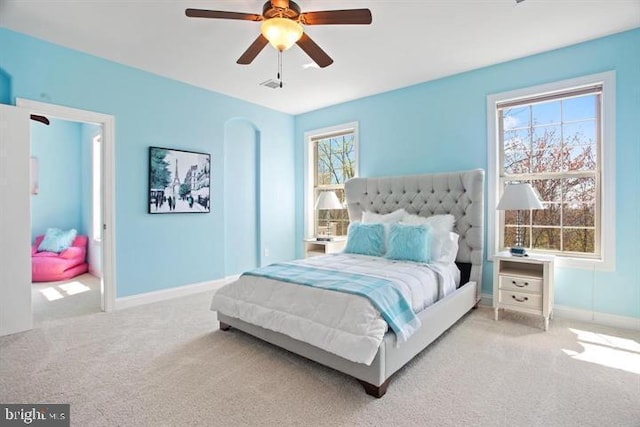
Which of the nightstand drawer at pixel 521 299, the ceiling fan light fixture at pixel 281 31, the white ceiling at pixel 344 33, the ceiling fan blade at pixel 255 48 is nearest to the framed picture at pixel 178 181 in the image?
the white ceiling at pixel 344 33

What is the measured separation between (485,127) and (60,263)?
256 inches

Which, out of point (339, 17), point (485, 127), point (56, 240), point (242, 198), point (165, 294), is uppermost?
point (339, 17)

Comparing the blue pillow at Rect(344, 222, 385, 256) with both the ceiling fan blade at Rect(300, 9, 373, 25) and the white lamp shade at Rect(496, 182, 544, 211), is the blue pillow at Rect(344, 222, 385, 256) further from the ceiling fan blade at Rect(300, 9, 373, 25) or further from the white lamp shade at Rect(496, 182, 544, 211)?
the ceiling fan blade at Rect(300, 9, 373, 25)

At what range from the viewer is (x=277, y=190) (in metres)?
5.67

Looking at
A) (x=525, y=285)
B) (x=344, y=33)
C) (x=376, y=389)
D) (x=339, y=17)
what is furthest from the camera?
(x=525, y=285)

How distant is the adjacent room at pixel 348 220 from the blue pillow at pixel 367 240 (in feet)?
0.09

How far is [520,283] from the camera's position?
324cm

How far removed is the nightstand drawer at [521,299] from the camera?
3143 mm

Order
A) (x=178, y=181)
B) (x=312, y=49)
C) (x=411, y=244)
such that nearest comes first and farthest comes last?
1. (x=312, y=49)
2. (x=411, y=244)
3. (x=178, y=181)

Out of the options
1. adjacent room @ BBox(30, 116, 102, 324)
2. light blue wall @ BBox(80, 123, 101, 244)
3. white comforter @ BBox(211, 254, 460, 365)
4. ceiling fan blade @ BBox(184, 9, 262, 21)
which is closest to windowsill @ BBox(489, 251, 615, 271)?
white comforter @ BBox(211, 254, 460, 365)

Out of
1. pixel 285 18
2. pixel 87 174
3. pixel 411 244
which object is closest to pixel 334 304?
pixel 411 244

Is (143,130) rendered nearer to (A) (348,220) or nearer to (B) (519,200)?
(A) (348,220)

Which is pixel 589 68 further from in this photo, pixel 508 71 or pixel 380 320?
pixel 380 320

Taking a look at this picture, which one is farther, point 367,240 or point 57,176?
point 57,176
